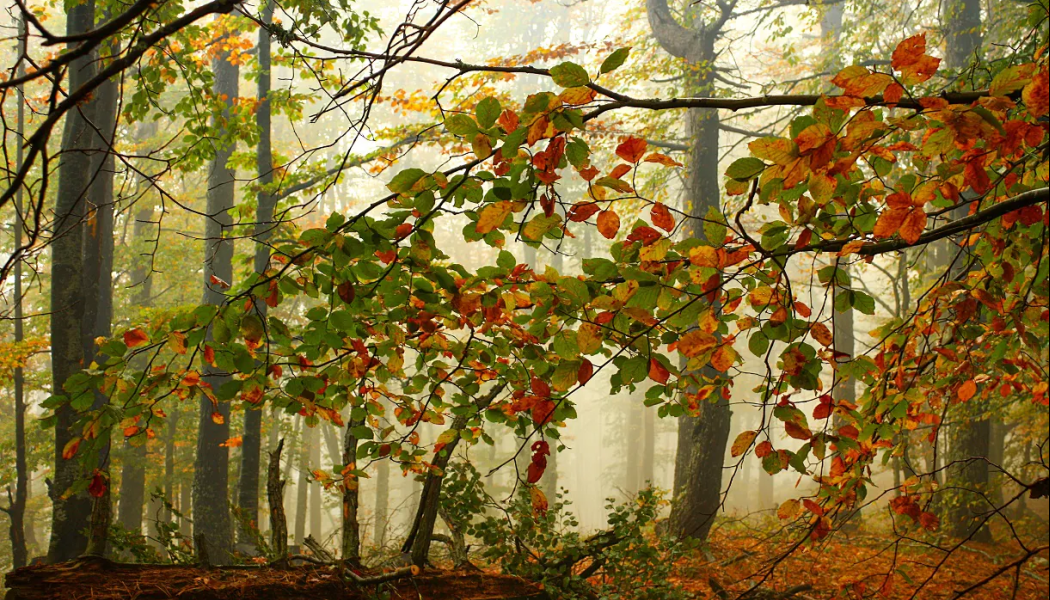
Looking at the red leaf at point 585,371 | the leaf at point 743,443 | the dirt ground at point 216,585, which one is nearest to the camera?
the red leaf at point 585,371

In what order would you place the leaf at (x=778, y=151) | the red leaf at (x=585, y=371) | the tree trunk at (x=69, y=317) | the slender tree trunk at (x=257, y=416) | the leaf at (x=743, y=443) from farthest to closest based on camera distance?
the slender tree trunk at (x=257, y=416), the tree trunk at (x=69, y=317), the leaf at (x=743, y=443), the red leaf at (x=585, y=371), the leaf at (x=778, y=151)

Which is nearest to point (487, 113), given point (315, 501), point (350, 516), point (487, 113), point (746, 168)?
point (487, 113)

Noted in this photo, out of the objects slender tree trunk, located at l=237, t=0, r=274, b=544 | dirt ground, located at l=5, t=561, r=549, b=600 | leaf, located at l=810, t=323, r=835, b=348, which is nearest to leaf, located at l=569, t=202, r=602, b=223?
leaf, located at l=810, t=323, r=835, b=348

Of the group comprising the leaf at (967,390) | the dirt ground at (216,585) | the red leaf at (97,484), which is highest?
the leaf at (967,390)

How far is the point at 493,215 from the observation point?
179 centimetres

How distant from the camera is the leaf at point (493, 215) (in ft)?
5.84

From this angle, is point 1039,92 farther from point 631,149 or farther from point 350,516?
point 350,516

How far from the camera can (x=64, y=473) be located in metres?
4.76

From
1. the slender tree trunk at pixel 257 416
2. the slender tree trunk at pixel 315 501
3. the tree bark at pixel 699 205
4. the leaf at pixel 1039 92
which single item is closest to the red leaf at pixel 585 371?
the leaf at pixel 1039 92

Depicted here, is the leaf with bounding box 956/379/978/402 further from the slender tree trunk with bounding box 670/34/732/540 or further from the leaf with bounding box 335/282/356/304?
the slender tree trunk with bounding box 670/34/732/540

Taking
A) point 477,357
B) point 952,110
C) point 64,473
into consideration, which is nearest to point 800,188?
point 952,110

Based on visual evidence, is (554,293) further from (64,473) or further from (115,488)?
(115,488)

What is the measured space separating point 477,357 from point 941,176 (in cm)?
200

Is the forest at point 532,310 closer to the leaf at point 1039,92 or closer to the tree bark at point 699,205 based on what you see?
the leaf at point 1039,92
